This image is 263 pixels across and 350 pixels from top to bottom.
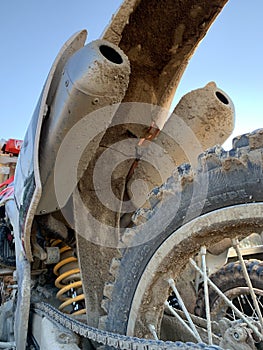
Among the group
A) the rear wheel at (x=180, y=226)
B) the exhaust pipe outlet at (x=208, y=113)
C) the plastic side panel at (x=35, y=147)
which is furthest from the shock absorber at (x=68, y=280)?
the exhaust pipe outlet at (x=208, y=113)

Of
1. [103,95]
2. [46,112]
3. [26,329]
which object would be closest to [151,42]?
[103,95]

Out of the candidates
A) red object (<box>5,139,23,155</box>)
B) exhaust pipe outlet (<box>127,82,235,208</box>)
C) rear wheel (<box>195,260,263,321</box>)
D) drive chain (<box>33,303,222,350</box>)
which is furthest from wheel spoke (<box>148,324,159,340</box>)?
red object (<box>5,139,23,155</box>)

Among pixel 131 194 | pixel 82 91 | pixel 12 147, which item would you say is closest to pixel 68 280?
pixel 131 194

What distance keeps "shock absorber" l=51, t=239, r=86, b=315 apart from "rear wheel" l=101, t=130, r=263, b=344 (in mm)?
523

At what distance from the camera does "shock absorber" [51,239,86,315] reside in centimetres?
192

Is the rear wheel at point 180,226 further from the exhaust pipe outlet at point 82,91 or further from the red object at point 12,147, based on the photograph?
the red object at point 12,147

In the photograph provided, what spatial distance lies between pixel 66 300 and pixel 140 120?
1072mm

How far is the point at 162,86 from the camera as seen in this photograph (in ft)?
5.96

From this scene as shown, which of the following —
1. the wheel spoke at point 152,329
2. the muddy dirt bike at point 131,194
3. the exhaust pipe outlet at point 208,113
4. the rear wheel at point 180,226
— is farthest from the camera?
the exhaust pipe outlet at point 208,113

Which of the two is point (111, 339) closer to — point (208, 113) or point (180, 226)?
point (180, 226)

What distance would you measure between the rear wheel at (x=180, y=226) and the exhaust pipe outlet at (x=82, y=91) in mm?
405

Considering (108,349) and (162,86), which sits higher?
(162,86)

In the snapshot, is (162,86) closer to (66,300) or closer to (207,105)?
(207,105)

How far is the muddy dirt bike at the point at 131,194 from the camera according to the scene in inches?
46.1
